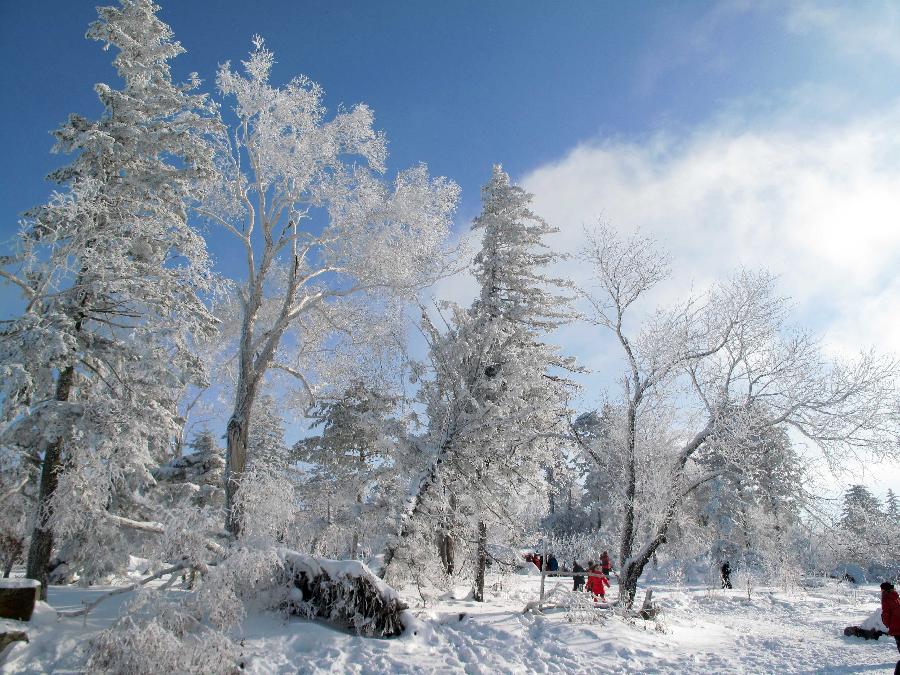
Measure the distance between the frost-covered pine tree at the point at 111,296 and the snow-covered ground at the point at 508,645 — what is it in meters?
2.05

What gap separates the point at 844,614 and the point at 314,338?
65.1ft

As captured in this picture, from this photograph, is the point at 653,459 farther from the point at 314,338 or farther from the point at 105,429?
the point at 105,429

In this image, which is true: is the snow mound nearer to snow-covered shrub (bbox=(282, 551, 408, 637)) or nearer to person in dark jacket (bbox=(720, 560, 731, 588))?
snow-covered shrub (bbox=(282, 551, 408, 637))

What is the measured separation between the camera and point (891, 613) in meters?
9.08

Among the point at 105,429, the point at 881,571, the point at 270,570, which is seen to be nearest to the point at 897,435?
the point at 270,570

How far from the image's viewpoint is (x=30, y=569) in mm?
8727

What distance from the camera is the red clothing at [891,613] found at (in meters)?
9.03

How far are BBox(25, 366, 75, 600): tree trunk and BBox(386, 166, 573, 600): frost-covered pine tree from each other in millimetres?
6414

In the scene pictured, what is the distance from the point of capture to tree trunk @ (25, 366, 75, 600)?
8.57 metres

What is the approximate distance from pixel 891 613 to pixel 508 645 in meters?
6.74

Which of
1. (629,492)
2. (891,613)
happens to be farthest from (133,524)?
(891,613)

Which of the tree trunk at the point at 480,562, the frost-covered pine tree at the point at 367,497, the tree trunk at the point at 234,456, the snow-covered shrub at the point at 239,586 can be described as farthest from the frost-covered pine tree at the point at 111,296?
the tree trunk at the point at 480,562

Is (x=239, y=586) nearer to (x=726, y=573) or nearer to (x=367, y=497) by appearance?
(x=367, y=497)

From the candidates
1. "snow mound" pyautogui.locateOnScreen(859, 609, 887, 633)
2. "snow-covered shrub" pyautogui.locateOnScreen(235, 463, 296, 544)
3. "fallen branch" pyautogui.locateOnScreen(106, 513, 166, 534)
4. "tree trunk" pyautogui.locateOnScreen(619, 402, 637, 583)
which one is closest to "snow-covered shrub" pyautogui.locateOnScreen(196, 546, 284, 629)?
"snow-covered shrub" pyautogui.locateOnScreen(235, 463, 296, 544)
